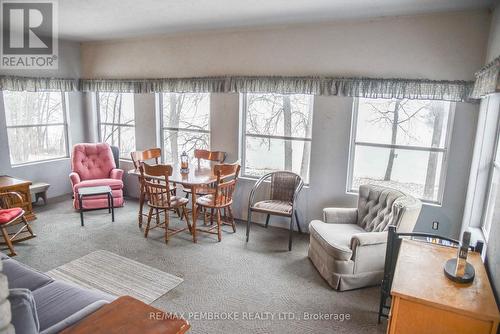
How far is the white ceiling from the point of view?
3.08 metres

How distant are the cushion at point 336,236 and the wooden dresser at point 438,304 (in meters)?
1.02

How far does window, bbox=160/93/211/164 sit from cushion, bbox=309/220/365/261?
2296 millimetres

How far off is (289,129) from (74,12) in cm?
289

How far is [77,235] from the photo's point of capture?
4117 millimetres

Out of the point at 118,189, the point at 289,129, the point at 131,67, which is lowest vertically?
the point at 118,189

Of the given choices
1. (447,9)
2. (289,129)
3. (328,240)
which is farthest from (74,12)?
(447,9)

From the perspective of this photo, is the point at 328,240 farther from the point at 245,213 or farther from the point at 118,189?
the point at 118,189

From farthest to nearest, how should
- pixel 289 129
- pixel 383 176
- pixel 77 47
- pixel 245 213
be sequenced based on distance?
pixel 77 47, pixel 245 213, pixel 289 129, pixel 383 176

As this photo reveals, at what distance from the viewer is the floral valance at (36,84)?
479 cm

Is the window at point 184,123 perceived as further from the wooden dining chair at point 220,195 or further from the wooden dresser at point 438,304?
the wooden dresser at point 438,304

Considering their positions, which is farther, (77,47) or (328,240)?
(77,47)

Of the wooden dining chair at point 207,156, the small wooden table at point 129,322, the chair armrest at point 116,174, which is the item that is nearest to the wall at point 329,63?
the wooden dining chair at point 207,156

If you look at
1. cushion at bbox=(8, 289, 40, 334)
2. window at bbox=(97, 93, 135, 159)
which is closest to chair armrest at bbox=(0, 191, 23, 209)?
window at bbox=(97, 93, 135, 159)

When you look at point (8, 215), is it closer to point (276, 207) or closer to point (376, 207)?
point (276, 207)
